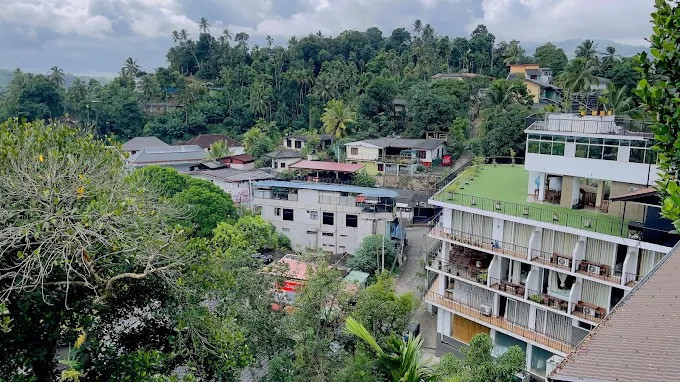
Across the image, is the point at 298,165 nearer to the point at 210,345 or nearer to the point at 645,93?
the point at 210,345

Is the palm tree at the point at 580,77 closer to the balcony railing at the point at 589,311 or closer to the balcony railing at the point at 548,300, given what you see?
the balcony railing at the point at 548,300

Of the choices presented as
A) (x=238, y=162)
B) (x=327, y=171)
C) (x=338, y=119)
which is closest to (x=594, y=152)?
(x=327, y=171)

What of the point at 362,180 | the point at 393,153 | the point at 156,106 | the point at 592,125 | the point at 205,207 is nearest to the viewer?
the point at 592,125

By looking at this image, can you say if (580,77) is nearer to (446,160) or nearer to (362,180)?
(446,160)

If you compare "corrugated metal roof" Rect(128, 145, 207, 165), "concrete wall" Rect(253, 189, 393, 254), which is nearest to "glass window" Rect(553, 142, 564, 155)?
"concrete wall" Rect(253, 189, 393, 254)

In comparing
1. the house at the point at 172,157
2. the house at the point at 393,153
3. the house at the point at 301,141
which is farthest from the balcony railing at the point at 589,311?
the house at the point at 301,141

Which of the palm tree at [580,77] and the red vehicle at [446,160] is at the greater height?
the palm tree at [580,77]

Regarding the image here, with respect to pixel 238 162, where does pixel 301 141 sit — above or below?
above
